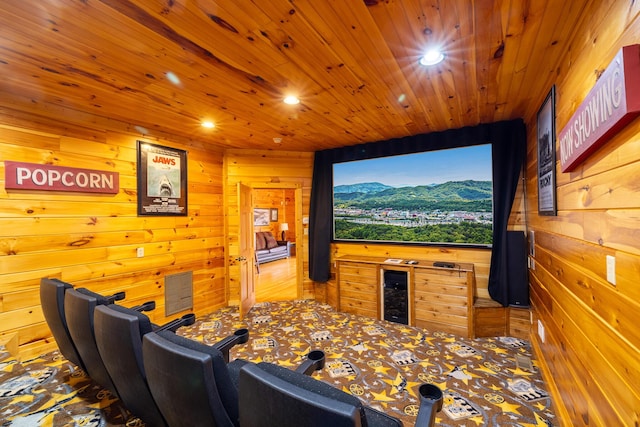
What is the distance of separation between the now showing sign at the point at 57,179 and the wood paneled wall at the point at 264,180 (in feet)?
5.25

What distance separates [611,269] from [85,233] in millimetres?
4153

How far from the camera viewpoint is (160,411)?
51.7 inches

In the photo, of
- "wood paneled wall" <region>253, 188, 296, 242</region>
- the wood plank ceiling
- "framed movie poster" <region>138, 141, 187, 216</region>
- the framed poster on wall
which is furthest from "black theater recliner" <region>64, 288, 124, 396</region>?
"wood paneled wall" <region>253, 188, 296, 242</region>

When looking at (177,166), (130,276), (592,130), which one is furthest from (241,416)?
(177,166)

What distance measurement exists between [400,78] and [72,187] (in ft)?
11.1

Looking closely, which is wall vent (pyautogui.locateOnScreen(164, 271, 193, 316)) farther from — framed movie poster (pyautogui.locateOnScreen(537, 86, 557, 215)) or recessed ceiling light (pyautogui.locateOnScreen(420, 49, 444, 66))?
framed movie poster (pyautogui.locateOnScreen(537, 86, 557, 215))

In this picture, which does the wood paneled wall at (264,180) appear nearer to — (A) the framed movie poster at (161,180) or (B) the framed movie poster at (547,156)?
(A) the framed movie poster at (161,180)

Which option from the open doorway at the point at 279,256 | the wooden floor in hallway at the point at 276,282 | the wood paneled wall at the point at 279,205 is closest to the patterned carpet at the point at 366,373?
the wooden floor in hallway at the point at 276,282

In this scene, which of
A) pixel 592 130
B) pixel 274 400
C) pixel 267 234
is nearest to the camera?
pixel 274 400

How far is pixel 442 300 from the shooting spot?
3.32 m

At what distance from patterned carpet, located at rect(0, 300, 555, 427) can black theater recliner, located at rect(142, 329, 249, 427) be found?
87cm

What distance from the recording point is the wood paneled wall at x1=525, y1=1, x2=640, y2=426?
1016 mm

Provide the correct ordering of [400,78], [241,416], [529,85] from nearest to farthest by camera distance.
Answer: [241,416] < [400,78] < [529,85]

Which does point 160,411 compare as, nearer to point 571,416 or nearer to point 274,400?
point 274,400
